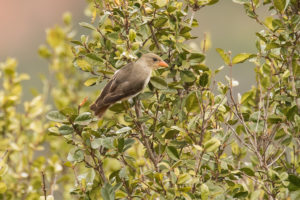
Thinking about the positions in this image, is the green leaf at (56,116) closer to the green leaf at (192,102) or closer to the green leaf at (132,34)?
the green leaf at (132,34)

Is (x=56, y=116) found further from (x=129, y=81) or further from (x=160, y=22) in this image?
(x=160, y=22)

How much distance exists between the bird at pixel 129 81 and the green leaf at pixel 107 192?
1.68 ft

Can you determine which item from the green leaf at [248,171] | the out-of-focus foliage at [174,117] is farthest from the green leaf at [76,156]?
the green leaf at [248,171]

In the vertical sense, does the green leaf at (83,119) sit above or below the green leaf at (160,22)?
below

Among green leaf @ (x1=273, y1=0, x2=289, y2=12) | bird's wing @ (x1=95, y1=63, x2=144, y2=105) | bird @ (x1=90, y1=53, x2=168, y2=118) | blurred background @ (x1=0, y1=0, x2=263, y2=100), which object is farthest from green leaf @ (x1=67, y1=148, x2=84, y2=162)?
blurred background @ (x1=0, y1=0, x2=263, y2=100)

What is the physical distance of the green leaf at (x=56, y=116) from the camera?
3428mm

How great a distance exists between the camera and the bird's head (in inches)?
142

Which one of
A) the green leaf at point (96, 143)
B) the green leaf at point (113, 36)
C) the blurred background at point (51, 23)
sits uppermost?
the blurred background at point (51, 23)

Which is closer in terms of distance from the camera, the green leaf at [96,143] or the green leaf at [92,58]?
the green leaf at [96,143]

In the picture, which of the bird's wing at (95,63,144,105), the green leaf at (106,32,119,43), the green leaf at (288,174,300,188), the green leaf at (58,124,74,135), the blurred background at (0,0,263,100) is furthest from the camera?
the blurred background at (0,0,263,100)

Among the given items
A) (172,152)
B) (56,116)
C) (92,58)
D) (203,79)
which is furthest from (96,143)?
(203,79)

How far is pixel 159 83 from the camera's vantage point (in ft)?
11.9

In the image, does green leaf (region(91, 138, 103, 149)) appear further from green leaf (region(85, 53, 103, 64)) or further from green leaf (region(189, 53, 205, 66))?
green leaf (region(189, 53, 205, 66))

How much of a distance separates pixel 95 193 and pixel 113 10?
124cm
